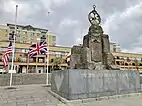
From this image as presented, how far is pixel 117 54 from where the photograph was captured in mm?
57000

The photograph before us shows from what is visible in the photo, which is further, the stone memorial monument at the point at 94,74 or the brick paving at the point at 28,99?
the stone memorial monument at the point at 94,74

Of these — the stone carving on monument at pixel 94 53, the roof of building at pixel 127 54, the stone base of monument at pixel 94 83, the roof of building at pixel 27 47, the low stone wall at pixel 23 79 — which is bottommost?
the low stone wall at pixel 23 79

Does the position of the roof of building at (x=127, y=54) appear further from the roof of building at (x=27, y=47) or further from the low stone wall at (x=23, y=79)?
the low stone wall at (x=23, y=79)

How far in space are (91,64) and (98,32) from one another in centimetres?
220

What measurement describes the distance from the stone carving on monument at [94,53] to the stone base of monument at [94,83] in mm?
761

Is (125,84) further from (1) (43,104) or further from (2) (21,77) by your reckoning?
(2) (21,77)

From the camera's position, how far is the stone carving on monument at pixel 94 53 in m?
8.48

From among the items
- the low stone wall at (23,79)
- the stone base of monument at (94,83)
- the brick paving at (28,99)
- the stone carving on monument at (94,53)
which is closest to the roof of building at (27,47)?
the low stone wall at (23,79)

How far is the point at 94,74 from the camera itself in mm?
7570

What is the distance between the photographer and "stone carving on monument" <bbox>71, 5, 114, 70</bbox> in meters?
8.48

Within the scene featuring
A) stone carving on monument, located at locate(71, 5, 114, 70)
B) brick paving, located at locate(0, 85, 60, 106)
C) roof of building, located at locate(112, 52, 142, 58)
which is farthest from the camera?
roof of building, located at locate(112, 52, 142, 58)

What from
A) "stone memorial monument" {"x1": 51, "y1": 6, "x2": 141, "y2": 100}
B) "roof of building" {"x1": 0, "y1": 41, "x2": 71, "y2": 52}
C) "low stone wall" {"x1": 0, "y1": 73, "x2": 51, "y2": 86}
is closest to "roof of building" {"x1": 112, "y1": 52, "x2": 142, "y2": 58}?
"roof of building" {"x1": 0, "y1": 41, "x2": 71, "y2": 52}

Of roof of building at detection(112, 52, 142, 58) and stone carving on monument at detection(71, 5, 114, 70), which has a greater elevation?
roof of building at detection(112, 52, 142, 58)

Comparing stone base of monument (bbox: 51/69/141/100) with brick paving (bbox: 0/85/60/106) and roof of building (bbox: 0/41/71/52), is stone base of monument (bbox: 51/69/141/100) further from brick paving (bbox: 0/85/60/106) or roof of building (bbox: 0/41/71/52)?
roof of building (bbox: 0/41/71/52)
